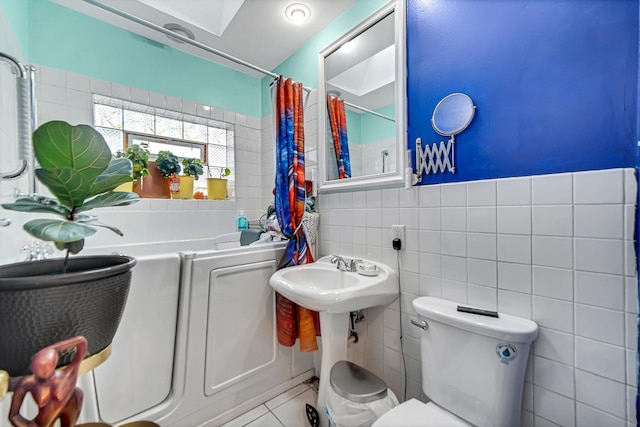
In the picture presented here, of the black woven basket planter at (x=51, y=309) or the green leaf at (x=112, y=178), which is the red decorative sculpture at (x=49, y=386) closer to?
the black woven basket planter at (x=51, y=309)

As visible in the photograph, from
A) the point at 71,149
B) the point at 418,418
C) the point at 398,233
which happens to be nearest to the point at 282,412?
the point at 418,418

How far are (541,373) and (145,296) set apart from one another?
5.13 ft

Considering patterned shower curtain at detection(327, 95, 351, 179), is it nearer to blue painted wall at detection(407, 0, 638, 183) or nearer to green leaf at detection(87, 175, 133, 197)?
blue painted wall at detection(407, 0, 638, 183)

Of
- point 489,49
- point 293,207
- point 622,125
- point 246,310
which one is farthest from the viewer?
point 293,207

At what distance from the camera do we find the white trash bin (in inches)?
39.5

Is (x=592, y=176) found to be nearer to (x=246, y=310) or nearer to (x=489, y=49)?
(x=489, y=49)

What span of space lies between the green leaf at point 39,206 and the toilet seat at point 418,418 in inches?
43.2

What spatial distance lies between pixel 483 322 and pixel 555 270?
0.96 feet

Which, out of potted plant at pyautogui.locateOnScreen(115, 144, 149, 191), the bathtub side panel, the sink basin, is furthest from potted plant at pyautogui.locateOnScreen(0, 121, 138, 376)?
potted plant at pyautogui.locateOnScreen(115, 144, 149, 191)

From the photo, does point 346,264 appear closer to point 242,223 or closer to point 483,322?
point 483,322

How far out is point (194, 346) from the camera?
49.8 inches

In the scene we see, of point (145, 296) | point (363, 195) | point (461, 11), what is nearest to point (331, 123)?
point (363, 195)

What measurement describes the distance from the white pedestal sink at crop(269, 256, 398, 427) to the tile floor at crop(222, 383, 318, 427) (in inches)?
6.9

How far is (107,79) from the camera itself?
189cm
